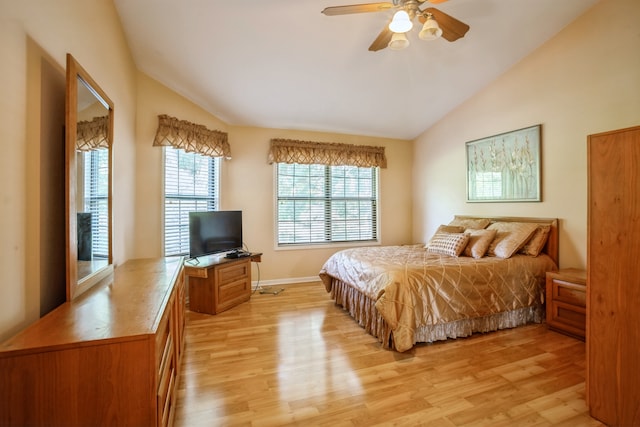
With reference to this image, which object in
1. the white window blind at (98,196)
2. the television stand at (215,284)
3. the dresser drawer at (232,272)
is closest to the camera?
the white window blind at (98,196)

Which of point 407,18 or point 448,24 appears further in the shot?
point 448,24

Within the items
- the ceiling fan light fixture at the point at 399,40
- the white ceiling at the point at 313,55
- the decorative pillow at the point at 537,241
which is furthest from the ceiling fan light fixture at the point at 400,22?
the decorative pillow at the point at 537,241

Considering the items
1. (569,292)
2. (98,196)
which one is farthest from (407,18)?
(569,292)

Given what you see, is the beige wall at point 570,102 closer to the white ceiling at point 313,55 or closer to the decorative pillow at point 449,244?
the white ceiling at point 313,55

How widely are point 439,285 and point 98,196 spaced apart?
2.79 meters

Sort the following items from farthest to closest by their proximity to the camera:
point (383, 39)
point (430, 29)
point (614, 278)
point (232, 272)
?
point (232, 272), point (383, 39), point (430, 29), point (614, 278)

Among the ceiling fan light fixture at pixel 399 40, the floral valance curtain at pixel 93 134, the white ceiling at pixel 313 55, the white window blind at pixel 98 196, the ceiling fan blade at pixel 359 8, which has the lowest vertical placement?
the white window blind at pixel 98 196

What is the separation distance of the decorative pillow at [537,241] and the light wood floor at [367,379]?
0.81 m

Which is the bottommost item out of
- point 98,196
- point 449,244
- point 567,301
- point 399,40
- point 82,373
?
point 567,301

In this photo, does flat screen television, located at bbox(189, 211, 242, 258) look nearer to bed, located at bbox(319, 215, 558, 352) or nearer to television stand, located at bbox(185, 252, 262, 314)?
television stand, located at bbox(185, 252, 262, 314)

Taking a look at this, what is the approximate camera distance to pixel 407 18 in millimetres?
1913

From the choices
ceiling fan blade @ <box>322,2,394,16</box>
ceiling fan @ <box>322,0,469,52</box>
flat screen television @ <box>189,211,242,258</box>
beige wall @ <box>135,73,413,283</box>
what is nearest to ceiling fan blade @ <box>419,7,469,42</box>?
ceiling fan @ <box>322,0,469,52</box>

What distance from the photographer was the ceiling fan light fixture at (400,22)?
190cm

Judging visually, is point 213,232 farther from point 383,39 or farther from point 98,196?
point 383,39
